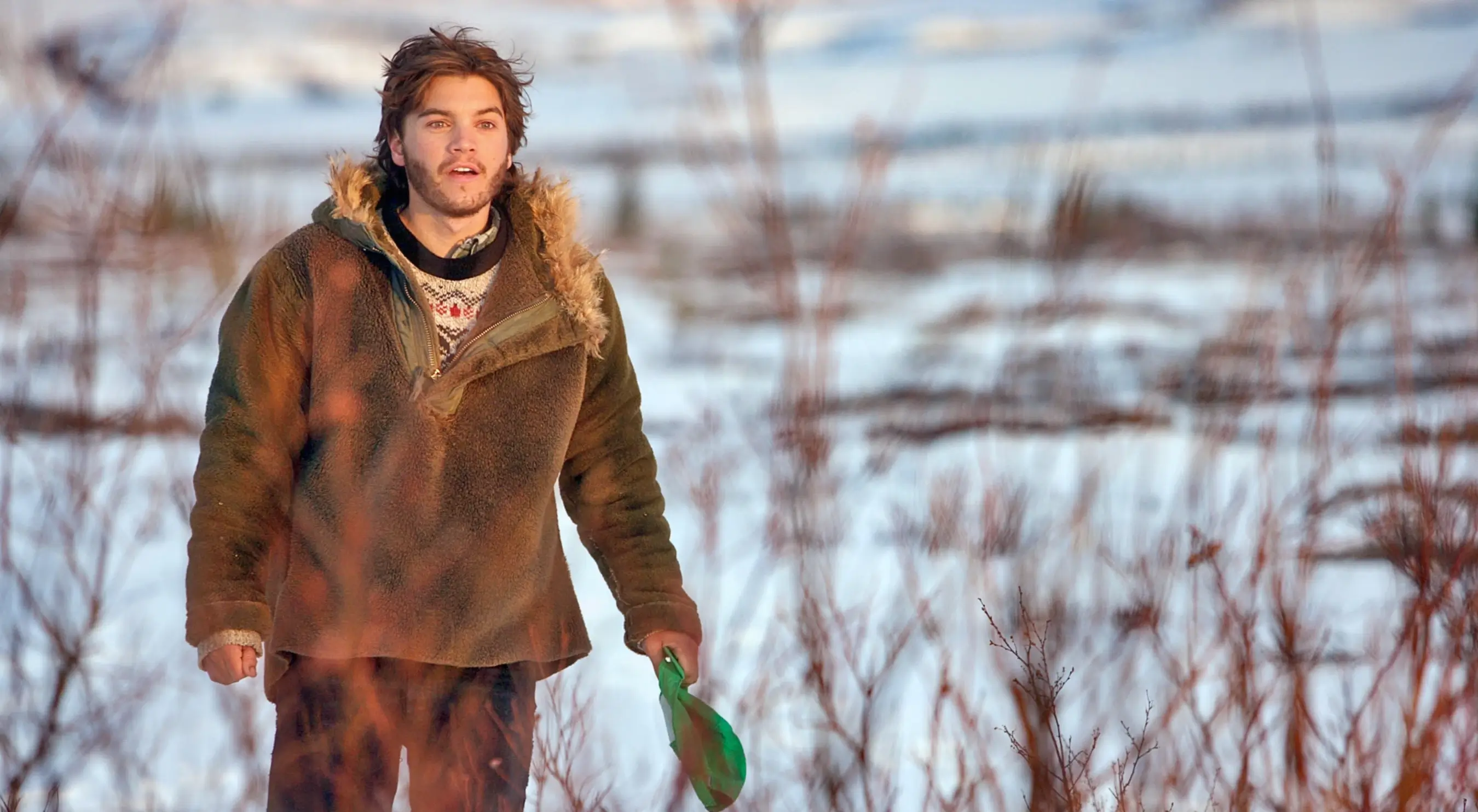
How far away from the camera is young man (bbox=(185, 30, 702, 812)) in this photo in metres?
1.90

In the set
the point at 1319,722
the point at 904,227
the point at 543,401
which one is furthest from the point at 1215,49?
the point at 543,401

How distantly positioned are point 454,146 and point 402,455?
40 centimetres

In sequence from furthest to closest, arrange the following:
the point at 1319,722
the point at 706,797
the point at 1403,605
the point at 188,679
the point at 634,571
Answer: the point at 1319,722 → the point at 188,679 → the point at 1403,605 → the point at 634,571 → the point at 706,797

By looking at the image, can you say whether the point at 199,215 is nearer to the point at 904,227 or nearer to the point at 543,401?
the point at 543,401

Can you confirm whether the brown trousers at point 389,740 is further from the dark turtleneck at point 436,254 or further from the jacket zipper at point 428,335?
the dark turtleneck at point 436,254

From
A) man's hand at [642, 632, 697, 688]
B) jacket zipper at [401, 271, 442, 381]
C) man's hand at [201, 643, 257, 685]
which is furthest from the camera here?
man's hand at [642, 632, 697, 688]

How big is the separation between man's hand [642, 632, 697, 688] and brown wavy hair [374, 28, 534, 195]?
69 cm

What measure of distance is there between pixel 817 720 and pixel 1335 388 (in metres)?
5.75

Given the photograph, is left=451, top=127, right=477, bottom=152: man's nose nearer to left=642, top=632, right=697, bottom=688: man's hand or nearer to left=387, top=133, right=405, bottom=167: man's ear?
left=387, top=133, right=405, bottom=167: man's ear

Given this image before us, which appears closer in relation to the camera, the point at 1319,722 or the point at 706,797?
the point at 706,797

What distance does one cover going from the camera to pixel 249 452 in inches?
73.7

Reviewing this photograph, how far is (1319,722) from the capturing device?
3.69 metres

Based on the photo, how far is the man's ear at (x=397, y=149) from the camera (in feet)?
6.45

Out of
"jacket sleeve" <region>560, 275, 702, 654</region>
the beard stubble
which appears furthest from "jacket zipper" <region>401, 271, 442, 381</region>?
"jacket sleeve" <region>560, 275, 702, 654</region>
